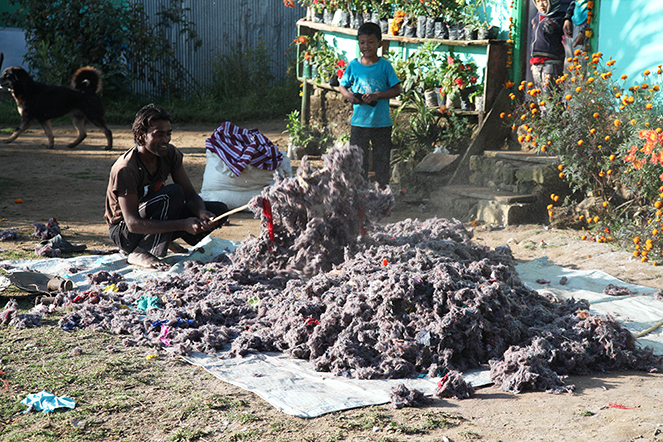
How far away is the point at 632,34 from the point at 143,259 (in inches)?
183

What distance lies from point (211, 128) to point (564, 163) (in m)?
7.00

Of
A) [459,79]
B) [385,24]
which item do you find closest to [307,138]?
[385,24]

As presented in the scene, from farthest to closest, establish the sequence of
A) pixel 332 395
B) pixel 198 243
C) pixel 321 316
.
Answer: pixel 198 243
pixel 321 316
pixel 332 395

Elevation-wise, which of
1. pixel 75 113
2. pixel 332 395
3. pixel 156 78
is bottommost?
pixel 332 395

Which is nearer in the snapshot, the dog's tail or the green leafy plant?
the dog's tail

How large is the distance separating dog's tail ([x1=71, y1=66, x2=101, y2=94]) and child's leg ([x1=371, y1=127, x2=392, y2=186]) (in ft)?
16.0

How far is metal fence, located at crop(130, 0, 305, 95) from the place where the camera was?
12.7m

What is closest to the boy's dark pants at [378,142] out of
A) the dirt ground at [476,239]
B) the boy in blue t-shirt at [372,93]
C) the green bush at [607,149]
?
the boy in blue t-shirt at [372,93]

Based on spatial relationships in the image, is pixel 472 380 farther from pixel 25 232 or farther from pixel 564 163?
pixel 25 232

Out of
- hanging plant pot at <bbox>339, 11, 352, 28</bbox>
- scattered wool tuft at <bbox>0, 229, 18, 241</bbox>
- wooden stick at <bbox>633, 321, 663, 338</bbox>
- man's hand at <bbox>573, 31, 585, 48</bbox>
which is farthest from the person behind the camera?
hanging plant pot at <bbox>339, 11, 352, 28</bbox>

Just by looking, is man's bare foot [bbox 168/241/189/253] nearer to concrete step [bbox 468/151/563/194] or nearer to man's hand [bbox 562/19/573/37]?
concrete step [bbox 468/151/563/194]

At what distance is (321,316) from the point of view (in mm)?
3232

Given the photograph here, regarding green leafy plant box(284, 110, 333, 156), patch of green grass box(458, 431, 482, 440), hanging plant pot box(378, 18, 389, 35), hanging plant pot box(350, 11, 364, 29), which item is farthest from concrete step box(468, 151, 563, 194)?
patch of green grass box(458, 431, 482, 440)

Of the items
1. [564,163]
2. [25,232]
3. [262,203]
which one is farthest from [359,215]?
[25,232]
